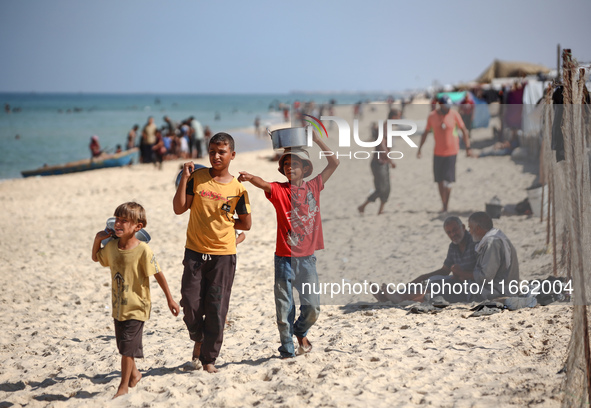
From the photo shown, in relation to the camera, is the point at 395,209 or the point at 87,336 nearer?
the point at 87,336

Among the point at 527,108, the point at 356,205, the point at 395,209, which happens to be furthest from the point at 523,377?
the point at 527,108

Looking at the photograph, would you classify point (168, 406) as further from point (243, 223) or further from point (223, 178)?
point (223, 178)

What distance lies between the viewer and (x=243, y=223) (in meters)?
3.95

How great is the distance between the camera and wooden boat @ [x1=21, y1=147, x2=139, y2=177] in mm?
19188

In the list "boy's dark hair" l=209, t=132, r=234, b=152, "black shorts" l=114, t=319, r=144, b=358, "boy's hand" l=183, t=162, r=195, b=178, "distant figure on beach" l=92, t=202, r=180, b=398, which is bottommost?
"black shorts" l=114, t=319, r=144, b=358

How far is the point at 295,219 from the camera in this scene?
409 cm

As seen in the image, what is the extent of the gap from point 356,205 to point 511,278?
17.8ft

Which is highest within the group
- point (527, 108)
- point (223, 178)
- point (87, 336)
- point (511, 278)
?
point (527, 108)

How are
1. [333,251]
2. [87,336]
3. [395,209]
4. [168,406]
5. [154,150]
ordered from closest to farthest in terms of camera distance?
1. [168,406]
2. [87,336]
3. [333,251]
4. [395,209]
5. [154,150]

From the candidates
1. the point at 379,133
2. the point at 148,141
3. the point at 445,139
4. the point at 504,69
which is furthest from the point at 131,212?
the point at 504,69

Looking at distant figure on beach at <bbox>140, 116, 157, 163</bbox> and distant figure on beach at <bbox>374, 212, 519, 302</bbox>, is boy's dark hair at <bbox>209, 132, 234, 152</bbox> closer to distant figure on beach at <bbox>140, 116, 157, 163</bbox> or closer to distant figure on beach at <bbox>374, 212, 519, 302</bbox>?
distant figure on beach at <bbox>374, 212, 519, 302</bbox>

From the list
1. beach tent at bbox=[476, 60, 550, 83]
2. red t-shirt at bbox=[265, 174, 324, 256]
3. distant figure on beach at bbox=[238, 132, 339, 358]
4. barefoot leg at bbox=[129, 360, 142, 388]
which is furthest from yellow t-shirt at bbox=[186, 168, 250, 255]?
beach tent at bbox=[476, 60, 550, 83]

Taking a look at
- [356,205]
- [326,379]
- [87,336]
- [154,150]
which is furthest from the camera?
[154,150]

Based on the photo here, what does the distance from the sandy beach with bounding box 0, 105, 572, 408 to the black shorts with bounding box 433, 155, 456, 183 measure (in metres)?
0.68
